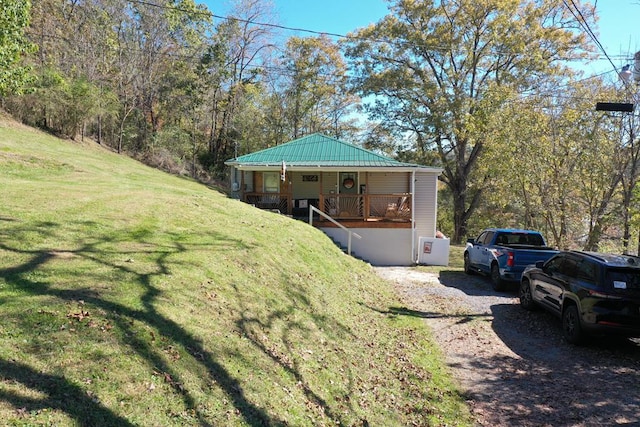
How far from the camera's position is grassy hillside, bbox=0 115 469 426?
128 inches

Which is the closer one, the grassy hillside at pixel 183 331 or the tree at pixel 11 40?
the grassy hillside at pixel 183 331

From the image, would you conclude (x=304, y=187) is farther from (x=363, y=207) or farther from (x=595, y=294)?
(x=595, y=294)

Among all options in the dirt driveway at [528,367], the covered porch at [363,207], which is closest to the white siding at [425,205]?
the covered porch at [363,207]

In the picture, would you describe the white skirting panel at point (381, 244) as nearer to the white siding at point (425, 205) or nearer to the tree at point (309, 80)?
the white siding at point (425, 205)

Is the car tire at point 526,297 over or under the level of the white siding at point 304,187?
under

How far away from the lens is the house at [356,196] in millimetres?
16125

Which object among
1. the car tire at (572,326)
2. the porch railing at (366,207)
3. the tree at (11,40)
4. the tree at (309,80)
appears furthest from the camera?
the tree at (309,80)

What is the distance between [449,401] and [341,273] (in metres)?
5.16

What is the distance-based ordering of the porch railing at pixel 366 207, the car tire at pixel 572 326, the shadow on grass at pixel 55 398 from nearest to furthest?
the shadow on grass at pixel 55 398 < the car tire at pixel 572 326 < the porch railing at pixel 366 207

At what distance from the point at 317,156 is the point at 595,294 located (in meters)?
13.5

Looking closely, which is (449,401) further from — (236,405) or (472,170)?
(472,170)

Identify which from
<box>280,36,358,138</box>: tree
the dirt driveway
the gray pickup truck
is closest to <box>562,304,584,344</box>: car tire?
the dirt driveway

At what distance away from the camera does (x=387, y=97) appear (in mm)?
28469

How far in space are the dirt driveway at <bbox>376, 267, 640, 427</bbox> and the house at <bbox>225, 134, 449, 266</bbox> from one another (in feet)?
18.9
